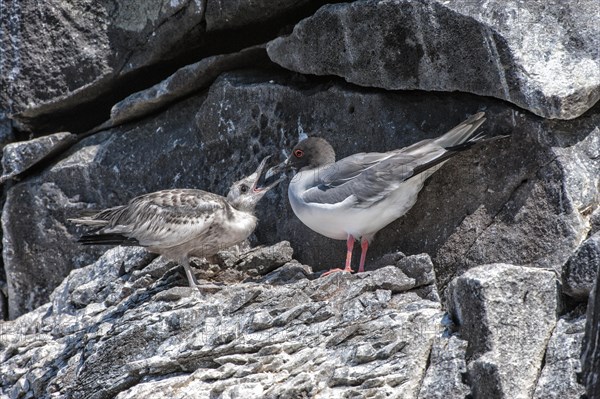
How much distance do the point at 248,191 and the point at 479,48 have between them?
110 inches

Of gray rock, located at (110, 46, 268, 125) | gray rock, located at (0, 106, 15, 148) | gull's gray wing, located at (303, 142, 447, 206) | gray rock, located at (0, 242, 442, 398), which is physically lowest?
gray rock, located at (0, 242, 442, 398)

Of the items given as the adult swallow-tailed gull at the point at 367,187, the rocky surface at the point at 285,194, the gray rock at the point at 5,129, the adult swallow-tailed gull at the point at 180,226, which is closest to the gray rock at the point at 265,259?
the rocky surface at the point at 285,194

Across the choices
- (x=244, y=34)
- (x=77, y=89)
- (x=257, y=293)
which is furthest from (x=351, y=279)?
(x=77, y=89)

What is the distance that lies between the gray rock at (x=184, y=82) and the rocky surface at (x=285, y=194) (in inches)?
1.2

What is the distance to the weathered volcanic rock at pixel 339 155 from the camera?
966cm

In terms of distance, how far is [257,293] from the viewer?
31.8ft

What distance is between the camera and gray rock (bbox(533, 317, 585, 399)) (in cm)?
764

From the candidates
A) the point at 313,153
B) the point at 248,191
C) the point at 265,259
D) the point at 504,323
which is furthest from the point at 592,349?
the point at 248,191

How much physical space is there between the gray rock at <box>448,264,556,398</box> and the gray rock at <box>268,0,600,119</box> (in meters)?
1.81

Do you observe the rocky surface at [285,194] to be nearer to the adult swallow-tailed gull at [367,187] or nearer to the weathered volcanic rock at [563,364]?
the weathered volcanic rock at [563,364]

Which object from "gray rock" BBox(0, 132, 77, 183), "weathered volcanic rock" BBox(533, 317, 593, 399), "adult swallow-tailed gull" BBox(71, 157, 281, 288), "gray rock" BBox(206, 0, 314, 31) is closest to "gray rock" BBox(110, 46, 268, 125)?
"gray rock" BBox(206, 0, 314, 31)

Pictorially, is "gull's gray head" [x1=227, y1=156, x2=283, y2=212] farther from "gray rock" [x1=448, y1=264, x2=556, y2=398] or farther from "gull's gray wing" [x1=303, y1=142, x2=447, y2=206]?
"gray rock" [x1=448, y1=264, x2=556, y2=398]

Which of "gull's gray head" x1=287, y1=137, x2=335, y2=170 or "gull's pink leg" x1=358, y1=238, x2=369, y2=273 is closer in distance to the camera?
"gull's pink leg" x1=358, y1=238, x2=369, y2=273

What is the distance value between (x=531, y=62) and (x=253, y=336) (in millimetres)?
3291
